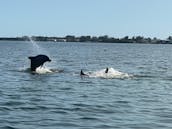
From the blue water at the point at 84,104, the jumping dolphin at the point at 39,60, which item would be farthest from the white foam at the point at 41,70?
the blue water at the point at 84,104

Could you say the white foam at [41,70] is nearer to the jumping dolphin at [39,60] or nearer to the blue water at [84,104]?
the jumping dolphin at [39,60]

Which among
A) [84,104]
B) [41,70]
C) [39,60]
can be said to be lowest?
[41,70]

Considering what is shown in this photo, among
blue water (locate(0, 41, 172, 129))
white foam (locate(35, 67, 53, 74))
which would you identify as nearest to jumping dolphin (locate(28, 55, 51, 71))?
white foam (locate(35, 67, 53, 74))

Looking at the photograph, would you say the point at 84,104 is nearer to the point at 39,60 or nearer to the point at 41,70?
the point at 39,60

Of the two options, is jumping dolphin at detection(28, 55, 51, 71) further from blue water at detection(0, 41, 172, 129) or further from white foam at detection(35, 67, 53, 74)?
blue water at detection(0, 41, 172, 129)

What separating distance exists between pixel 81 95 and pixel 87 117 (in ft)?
23.4

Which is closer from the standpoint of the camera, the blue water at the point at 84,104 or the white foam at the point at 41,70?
the blue water at the point at 84,104

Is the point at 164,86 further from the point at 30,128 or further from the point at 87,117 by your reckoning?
the point at 30,128

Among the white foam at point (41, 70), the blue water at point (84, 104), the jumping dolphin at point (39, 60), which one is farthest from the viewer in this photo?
the white foam at point (41, 70)

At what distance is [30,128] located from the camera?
1880 centimetres

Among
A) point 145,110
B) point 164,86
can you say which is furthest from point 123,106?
point 164,86

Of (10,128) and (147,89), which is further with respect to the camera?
(147,89)

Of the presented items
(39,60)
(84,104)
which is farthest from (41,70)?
(84,104)

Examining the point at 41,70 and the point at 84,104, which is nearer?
the point at 84,104
